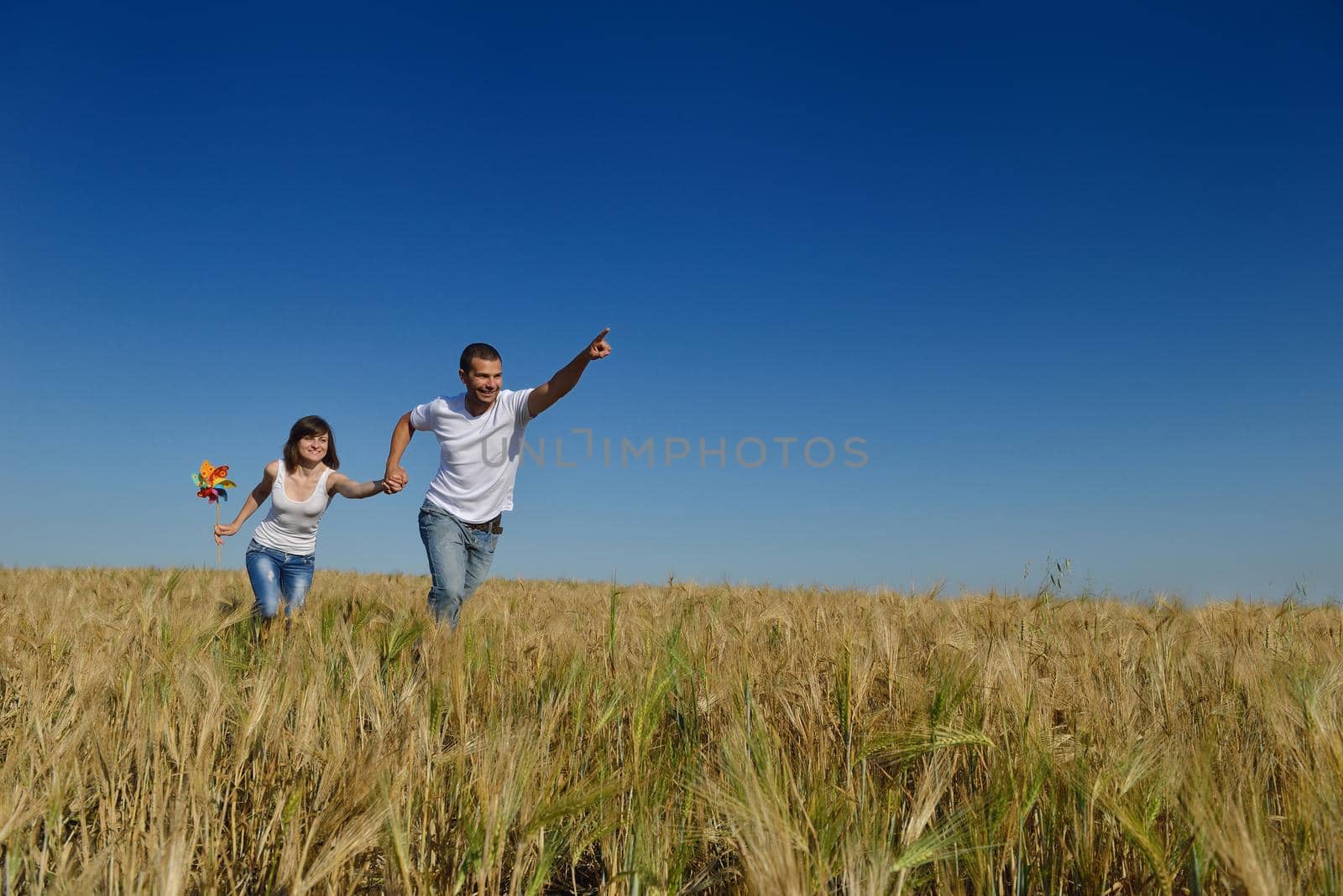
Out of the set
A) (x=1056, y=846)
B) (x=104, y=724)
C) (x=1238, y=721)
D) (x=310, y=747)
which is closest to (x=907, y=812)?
(x=1056, y=846)

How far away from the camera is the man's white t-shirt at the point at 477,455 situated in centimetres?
539

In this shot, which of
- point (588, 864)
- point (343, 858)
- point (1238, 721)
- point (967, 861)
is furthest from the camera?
point (1238, 721)

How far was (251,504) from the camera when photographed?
6.32 metres

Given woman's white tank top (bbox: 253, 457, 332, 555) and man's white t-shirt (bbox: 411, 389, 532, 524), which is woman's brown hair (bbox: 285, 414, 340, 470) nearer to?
woman's white tank top (bbox: 253, 457, 332, 555)

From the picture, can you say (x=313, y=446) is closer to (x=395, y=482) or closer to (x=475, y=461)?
(x=395, y=482)

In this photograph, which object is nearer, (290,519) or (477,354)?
(477,354)

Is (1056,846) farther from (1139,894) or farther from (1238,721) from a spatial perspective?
(1238,721)

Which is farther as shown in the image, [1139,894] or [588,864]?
[588,864]

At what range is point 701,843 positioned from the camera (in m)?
1.83

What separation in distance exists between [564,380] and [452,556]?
53.1 inches

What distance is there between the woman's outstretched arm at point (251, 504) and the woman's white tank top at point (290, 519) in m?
0.10

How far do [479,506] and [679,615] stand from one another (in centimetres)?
181

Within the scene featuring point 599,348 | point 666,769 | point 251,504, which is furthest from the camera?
point 251,504

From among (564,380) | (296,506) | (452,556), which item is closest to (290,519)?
(296,506)
